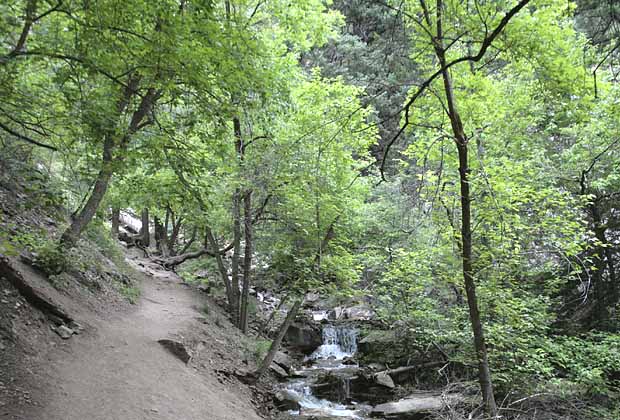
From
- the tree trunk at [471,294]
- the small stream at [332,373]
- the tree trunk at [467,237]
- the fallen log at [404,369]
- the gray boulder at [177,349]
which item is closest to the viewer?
the tree trunk at [467,237]

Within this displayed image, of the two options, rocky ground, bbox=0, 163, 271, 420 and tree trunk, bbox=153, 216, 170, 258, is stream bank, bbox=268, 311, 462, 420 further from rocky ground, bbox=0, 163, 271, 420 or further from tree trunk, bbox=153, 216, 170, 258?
tree trunk, bbox=153, 216, 170, 258

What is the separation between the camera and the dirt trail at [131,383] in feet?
17.0

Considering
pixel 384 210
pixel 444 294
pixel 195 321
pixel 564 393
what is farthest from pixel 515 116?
pixel 195 321

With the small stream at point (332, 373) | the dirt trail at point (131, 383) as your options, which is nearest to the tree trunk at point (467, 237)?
the dirt trail at point (131, 383)

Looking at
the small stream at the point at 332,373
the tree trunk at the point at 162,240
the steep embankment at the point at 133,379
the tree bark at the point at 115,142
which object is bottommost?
the small stream at the point at 332,373

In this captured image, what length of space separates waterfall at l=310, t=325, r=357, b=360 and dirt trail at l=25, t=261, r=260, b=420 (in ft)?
21.1

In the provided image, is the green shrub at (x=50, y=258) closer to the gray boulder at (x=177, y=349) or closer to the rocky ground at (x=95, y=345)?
the rocky ground at (x=95, y=345)

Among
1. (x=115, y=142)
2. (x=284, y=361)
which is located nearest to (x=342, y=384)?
(x=284, y=361)

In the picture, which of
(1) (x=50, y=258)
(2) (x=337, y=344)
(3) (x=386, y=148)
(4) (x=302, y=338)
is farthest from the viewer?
(2) (x=337, y=344)

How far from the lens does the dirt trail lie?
5.17 m

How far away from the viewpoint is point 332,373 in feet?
39.5

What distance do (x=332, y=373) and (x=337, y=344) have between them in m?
3.06

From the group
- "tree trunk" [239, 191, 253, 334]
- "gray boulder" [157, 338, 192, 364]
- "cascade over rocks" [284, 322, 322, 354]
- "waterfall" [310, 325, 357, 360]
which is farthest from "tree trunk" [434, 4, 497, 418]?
"cascade over rocks" [284, 322, 322, 354]

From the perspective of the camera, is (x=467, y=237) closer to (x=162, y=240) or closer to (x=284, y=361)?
(x=284, y=361)
